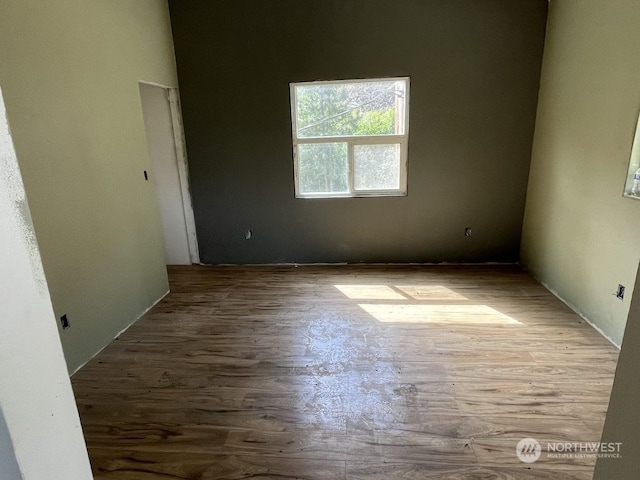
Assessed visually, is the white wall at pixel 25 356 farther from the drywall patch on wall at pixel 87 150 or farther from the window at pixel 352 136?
the window at pixel 352 136

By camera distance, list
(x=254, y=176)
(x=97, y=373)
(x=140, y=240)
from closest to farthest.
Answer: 1. (x=97, y=373)
2. (x=140, y=240)
3. (x=254, y=176)

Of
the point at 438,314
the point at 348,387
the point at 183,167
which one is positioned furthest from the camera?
the point at 183,167

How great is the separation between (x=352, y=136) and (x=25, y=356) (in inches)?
143

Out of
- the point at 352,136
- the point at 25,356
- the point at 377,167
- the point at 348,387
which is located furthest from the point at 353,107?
the point at 25,356

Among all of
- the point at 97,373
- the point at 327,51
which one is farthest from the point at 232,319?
the point at 327,51

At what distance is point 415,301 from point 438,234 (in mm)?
1148

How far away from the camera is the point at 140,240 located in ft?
10.6

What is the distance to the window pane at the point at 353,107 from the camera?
380 cm

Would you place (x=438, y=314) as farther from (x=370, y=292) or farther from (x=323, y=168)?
(x=323, y=168)

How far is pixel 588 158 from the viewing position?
113 inches

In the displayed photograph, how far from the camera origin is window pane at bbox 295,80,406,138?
3803 mm

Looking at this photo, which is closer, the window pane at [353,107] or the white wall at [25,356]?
the white wall at [25,356]

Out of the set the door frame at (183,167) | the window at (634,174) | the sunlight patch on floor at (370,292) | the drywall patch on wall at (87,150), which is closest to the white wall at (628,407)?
the window at (634,174)

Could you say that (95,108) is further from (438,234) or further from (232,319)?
(438,234)
